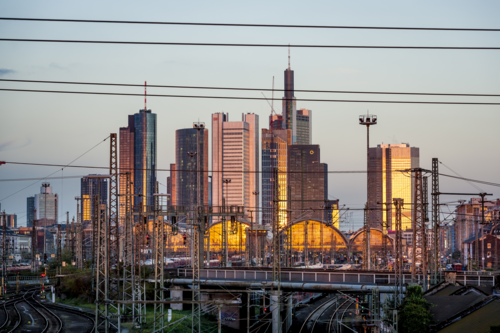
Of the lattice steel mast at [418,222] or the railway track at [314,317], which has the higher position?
the lattice steel mast at [418,222]

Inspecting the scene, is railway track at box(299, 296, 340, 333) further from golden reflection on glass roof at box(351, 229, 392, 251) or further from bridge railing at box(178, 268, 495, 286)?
golden reflection on glass roof at box(351, 229, 392, 251)

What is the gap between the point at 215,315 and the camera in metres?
49.4

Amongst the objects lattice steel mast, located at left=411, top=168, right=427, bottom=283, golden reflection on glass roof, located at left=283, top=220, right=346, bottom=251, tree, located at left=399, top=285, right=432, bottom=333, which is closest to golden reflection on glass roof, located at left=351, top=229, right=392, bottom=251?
golden reflection on glass roof, located at left=283, top=220, right=346, bottom=251

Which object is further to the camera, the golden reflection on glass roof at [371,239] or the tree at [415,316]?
the golden reflection on glass roof at [371,239]

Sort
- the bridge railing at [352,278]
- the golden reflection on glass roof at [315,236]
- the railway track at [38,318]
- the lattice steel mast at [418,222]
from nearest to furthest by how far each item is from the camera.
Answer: the lattice steel mast at [418,222]
the railway track at [38,318]
the bridge railing at [352,278]
the golden reflection on glass roof at [315,236]

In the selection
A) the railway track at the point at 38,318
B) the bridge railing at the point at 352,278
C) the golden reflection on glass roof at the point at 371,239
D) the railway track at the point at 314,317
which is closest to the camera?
the railway track at the point at 38,318

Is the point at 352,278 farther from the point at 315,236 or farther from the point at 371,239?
the point at 371,239

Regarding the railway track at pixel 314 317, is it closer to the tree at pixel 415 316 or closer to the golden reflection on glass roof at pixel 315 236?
the tree at pixel 415 316

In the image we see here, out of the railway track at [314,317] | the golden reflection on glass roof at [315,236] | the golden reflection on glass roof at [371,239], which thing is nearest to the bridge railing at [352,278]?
the railway track at [314,317]

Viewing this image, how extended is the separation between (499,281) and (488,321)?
800cm

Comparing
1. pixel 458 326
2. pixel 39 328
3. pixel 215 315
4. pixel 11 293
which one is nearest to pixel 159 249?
pixel 39 328

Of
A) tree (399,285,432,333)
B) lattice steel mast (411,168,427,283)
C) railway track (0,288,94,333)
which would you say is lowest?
railway track (0,288,94,333)

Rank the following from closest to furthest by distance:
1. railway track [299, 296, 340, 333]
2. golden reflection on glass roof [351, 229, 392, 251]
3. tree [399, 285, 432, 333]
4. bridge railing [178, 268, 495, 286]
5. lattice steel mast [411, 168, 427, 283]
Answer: tree [399, 285, 432, 333]
lattice steel mast [411, 168, 427, 283]
bridge railing [178, 268, 495, 286]
railway track [299, 296, 340, 333]
golden reflection on glass roof [351, 229, 392, 251]

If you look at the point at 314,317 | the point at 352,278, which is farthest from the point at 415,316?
the point at 314,317
